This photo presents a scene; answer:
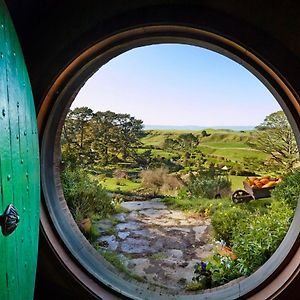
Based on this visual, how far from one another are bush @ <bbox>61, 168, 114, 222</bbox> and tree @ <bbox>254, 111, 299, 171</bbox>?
1.22 m

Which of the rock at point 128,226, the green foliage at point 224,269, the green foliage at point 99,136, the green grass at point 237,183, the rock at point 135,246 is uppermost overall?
the green foliage at point 99,136

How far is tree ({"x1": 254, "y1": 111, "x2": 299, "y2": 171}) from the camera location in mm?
2330

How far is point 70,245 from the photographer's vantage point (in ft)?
5.88

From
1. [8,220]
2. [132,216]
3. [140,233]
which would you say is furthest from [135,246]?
[8,220]

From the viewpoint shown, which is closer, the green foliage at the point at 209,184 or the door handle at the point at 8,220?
the door handle at the point at 8,220

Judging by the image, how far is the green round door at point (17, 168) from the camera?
3.47 ft

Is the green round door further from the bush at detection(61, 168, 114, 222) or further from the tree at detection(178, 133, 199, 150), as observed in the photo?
the tree at detection(178, 133, 199, 150)

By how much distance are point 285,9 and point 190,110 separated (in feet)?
3.86

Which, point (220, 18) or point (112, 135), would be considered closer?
point (220, 18)

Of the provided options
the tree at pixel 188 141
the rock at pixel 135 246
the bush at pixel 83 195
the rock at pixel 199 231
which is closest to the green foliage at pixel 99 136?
the bush at pixel 83 195

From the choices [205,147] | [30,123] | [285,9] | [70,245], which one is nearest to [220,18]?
[285,9]

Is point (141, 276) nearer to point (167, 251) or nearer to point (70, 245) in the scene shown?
point (167, 251)

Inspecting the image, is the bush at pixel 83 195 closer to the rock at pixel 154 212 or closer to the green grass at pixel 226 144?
the rock at pixel 154 212

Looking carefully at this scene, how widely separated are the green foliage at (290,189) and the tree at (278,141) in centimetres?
10
